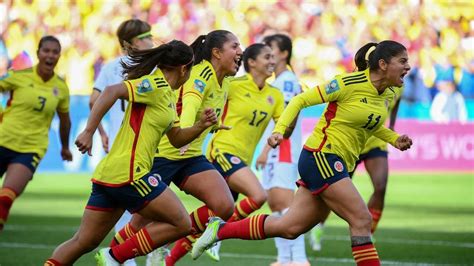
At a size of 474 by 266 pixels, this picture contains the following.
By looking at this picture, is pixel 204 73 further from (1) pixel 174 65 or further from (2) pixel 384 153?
(2) pixel 384 153

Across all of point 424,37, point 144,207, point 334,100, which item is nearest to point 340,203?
point 334,100

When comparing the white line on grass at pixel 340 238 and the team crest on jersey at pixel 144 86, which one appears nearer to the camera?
the team crest on jersey at pixel 144 86

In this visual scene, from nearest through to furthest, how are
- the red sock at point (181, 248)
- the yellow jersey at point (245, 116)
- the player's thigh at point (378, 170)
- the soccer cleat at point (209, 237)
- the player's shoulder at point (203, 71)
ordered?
the soccer cleat at point (209, 237) < the player's shoulder at point (203, 71) < the red sock at point (181, 248) < the yellow jersey at point (245, 116) < the player's thigh at point (378, 170)

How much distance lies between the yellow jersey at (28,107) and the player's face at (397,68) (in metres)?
4.88

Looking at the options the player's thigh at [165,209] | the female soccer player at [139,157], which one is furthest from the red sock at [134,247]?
the player's thigh at [165,209]

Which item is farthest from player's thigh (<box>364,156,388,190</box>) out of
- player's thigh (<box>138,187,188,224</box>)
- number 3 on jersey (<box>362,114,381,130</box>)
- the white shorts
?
player's thigh (<box>138,187,188,224</box>)

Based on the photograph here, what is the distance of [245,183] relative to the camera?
10469 mm

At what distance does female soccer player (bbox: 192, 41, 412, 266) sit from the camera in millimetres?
8367

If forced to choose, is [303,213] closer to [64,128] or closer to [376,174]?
[376,174]

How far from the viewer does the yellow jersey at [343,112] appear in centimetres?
849

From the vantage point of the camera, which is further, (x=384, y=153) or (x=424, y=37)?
(x=424, y=37)

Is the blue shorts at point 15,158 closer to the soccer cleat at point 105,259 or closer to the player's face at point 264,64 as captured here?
the player's face at point 264,64

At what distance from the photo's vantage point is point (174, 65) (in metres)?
8.20

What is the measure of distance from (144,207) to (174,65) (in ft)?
3.76
